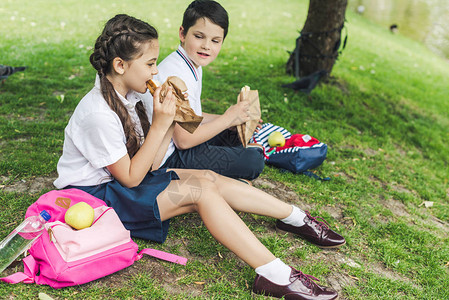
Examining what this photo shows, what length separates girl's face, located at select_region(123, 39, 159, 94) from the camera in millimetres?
2246

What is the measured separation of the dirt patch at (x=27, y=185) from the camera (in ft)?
9.73

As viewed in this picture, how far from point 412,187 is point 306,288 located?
2493 millimetres

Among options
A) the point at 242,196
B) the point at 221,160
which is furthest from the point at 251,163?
the point at 242,196

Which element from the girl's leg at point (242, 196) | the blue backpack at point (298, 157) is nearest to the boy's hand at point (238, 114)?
the girl's leg at point (242, 196)

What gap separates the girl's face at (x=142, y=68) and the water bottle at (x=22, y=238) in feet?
2.88

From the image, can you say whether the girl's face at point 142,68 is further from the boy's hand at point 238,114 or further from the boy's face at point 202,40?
the boy's hand at point 238,114

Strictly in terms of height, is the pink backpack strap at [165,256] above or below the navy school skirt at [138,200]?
below

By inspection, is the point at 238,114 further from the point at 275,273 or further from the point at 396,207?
the point at 396,207

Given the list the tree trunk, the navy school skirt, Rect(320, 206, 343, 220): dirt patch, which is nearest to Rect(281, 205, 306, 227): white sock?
Rect(320, 206, 343, 220): dirt patch

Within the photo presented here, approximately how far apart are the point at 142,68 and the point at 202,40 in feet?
2.28

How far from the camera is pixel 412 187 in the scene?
416 centimetres

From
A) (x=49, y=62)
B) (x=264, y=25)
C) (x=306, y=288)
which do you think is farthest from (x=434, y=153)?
(x=264, y=25)

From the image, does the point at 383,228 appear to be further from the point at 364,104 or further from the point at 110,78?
the point at 364,104

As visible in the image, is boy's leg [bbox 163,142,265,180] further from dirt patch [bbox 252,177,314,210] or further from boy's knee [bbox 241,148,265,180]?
dirt patch [bbox 252,177,314,210]
